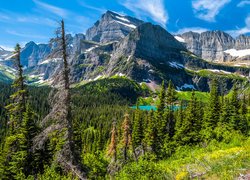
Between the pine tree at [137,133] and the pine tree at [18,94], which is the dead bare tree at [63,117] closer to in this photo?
the pine tree at [18,94]

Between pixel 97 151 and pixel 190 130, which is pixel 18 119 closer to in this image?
pixel 97 151

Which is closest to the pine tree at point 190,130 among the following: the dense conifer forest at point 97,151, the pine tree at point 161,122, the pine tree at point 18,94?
the dense conifer forest at point 97,151

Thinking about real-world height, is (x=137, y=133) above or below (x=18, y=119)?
below

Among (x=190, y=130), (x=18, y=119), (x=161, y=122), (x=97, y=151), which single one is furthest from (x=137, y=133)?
(x=18, y=119)

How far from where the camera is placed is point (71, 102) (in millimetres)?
20594

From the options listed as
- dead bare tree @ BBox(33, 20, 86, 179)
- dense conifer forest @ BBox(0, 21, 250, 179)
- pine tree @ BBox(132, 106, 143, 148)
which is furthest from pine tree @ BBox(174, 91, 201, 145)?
dead bare tree @ BBox(33, 20, 86, 179)

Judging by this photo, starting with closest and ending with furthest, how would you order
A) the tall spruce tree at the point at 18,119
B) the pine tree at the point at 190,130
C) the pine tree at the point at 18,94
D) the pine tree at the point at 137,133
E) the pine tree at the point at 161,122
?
1. the tall spruce tree at the point at 18,119
2. the pine tree at the point at 18,94
3. the pine tree at the point at 190,130
4. the pine tree at the point at 161,122
5. the pine tree at the point at 137,133

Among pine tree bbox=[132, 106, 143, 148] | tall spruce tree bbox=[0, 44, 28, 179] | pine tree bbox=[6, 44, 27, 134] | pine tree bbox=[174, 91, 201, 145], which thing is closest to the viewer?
tall spruce tree bbox=[0, 44, 28, 179]

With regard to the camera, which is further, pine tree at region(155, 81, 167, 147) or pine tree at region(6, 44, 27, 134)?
pine tree at region(155, 81, 167, 147)

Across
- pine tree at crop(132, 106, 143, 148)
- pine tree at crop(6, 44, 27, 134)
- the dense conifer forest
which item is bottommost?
pine tree at crop(132, 106, 143, 148)

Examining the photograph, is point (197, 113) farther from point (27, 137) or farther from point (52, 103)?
point (52, 103)

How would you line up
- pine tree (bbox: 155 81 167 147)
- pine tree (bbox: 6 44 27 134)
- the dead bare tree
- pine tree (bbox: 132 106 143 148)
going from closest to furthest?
the dead bare tree → pine tree (bbox: 6 44 27 134) → pine tree (bbox: 155 81 167 147) → pine tree (bbox: 132 106 143 148)

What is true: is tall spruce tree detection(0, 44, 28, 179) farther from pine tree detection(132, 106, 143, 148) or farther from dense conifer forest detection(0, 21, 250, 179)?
pine tree detection(132, 106, 143, 148)

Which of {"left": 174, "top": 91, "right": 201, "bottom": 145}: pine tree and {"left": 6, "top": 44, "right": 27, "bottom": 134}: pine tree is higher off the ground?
{"left": 6, "top": 44, "right": 27, "bottom": 134}: pine tree
